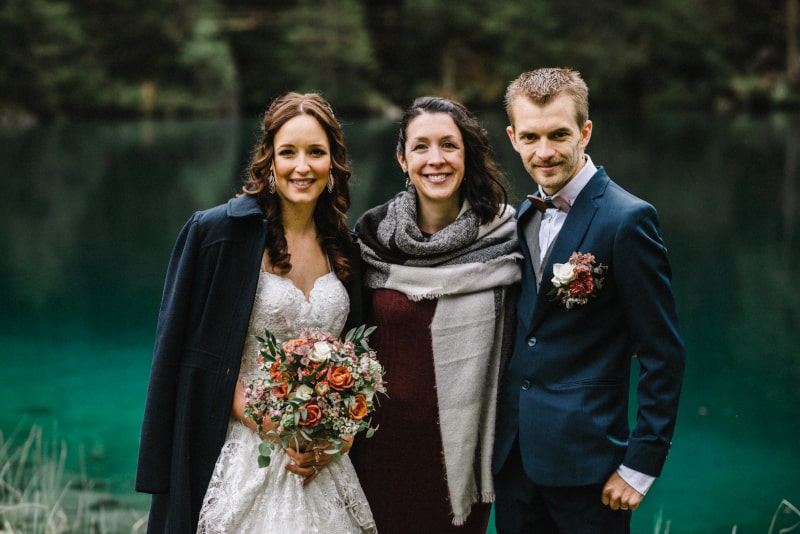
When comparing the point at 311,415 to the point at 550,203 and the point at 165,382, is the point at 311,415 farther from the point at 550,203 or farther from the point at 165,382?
the point at 550,203

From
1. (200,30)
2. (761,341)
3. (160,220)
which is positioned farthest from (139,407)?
(200,30)

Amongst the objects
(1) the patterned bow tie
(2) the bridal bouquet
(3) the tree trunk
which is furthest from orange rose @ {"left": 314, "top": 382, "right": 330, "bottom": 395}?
(3) the tree trunk

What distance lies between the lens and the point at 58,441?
27.2 ft

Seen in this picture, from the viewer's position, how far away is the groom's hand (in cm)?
260

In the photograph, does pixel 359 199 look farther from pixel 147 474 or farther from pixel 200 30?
pixel 200 30

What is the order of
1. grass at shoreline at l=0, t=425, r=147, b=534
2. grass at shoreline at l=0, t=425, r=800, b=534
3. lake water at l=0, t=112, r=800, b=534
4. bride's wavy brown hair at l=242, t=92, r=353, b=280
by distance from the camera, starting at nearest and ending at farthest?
bride's wavy brown hair at l=242, t=92, r=353, b=280 → grass at shoreline at l=0, t=425, r=147, b=534 → grass at shoreline at l=0, t=425, r=800, b=534 → lake water at l=0, t=112, r=800, b=534

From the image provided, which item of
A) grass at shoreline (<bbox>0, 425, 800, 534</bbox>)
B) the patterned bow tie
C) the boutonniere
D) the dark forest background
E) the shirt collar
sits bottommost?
grass at shoreline (<bbox>0, 425, 800, 534</bbox>)

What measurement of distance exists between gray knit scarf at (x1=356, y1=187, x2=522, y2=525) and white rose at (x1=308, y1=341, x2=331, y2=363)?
67 centimetres

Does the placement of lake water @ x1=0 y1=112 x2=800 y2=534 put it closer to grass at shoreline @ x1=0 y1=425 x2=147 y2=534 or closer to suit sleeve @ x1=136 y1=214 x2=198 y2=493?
grass at shoreline @ x1=0 y1=425 x2=147 y2=534

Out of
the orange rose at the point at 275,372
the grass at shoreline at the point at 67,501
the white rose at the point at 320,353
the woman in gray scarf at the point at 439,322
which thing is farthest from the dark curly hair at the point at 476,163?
the grass at shoreline at the point at 67,501

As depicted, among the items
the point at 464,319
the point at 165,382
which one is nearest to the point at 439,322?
the point at 464,319

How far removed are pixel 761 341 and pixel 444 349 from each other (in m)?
10.7

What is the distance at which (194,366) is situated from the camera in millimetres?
2789

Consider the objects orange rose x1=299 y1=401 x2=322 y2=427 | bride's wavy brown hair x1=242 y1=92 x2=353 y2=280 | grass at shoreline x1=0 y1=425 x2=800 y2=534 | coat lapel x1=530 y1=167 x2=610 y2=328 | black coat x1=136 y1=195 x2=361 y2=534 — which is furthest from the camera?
grass at shoreline x1=0 y1=425 x2=800 y2=534
